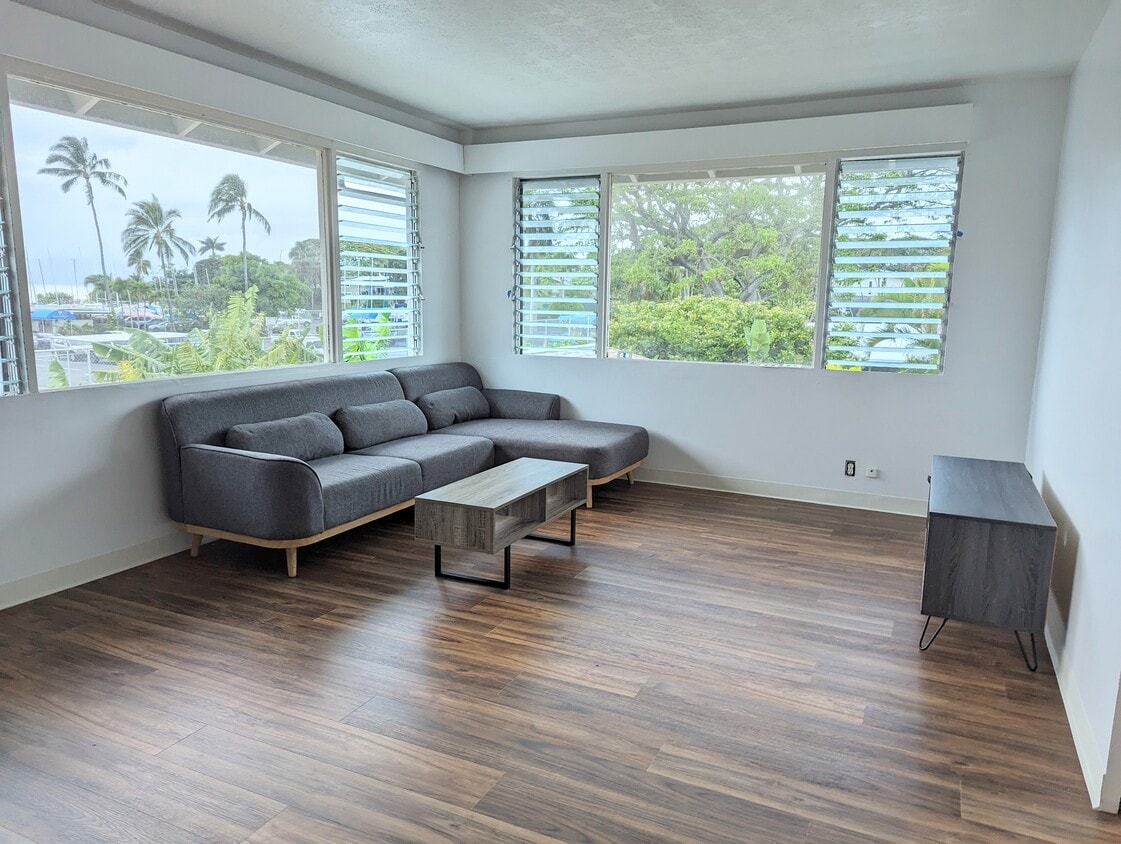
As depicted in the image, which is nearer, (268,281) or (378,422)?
(268,281)

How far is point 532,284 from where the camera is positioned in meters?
5.87

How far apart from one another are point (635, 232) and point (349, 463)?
276cm

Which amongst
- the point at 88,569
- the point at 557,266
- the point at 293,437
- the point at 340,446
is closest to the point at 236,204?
the point at 293,437

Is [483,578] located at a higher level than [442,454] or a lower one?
lower

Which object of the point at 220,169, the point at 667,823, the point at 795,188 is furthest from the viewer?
the point at 795,188

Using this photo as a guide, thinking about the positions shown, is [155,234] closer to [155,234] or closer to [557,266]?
[155,234]

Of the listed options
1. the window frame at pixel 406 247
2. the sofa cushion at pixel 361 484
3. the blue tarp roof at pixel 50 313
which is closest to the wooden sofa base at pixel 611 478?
the sofa cushion at pixel 361 484

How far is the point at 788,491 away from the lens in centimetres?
514

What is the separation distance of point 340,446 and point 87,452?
1.29 meters

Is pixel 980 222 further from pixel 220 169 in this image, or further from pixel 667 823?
pixel 220 169

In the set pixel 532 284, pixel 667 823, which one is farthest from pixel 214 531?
pixel 532 284

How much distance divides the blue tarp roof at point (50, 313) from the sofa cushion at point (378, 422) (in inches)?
59.6

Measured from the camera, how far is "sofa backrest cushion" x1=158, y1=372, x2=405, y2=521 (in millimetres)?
3703

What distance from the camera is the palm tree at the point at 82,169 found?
332cm
